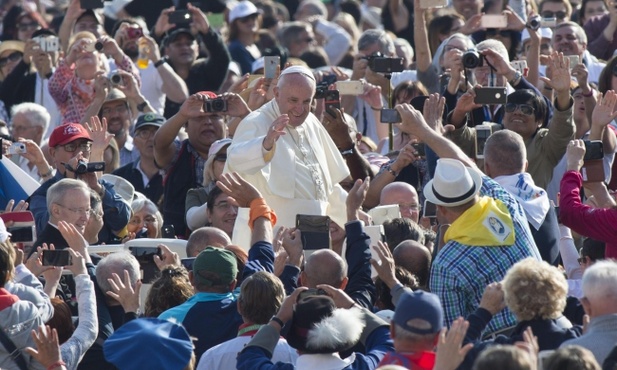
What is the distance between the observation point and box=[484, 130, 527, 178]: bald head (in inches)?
312

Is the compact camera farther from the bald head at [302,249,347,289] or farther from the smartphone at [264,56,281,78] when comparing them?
the bald head at [302,249,347,289]

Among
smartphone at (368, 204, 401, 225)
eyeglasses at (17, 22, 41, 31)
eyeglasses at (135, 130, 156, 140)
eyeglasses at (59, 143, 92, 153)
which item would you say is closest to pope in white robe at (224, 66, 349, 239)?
smartphone at (368, 204, 401, 225)

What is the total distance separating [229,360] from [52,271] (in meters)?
1.40

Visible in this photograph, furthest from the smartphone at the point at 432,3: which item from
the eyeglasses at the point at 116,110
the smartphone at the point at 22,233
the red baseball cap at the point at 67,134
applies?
the smartphone at the point at 22,233

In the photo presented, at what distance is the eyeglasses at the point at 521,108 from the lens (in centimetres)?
959

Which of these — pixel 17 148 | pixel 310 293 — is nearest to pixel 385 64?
pixel 17 148

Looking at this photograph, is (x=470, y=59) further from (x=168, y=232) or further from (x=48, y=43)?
(x=48, y=43)

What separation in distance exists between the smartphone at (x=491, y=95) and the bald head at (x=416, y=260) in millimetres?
1866

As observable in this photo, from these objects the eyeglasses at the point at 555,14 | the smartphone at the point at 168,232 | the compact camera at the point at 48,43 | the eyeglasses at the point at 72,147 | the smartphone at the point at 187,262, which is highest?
the smartphone at the point at 187,262

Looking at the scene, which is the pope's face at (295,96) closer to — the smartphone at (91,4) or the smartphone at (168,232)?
the smartphone at (168,232)

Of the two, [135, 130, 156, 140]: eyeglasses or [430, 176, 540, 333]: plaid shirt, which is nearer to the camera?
[430, 176, 540, 333]: plaid shirt

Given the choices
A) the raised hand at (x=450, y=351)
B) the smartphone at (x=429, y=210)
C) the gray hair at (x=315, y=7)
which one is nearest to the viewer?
the raised hand at (x=450, y=351)

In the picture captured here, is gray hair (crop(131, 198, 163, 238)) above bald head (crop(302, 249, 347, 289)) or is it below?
below

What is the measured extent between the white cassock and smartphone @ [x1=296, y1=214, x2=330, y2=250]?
3.76 ft
